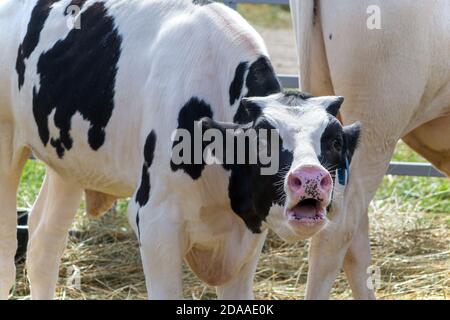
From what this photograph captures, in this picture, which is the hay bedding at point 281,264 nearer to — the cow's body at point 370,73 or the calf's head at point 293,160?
the cow's body at point 370,73

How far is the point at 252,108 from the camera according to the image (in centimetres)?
430

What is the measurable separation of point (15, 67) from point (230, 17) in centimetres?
116

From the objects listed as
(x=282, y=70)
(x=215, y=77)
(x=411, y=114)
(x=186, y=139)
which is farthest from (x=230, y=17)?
(x=282, y=70)

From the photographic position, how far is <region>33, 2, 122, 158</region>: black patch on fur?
497 centimetres

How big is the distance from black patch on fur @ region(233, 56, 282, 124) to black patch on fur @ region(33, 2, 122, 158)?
66 centimetres

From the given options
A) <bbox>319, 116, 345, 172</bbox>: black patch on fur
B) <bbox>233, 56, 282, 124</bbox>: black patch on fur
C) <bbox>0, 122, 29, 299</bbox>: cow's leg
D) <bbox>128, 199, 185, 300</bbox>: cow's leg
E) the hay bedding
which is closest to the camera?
<bbox>319, 116, 345, 172</bbox>: black patch on fur

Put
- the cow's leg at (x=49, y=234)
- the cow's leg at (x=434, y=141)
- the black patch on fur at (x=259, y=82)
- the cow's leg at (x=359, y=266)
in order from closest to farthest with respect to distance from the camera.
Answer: the black patch on fur at (x=259, y=82), the cow's leg at (x=434, y=141), the cow's leg at (x=359, y=266), the cow's leg at (x=49, y=234)

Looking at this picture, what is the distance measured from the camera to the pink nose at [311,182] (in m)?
3.94

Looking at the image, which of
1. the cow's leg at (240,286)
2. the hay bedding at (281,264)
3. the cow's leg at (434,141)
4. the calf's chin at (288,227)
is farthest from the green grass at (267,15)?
the calf's chin at (288,227)

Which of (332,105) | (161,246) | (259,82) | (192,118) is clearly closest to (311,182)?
(332,105)

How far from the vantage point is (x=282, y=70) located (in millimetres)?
11758

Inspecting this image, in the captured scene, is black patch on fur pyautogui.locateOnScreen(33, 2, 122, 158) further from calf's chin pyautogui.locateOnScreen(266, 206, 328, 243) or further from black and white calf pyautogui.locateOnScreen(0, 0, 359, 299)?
calf's chin pyautogui.locateOnScreen(266, 206, 328, 243)

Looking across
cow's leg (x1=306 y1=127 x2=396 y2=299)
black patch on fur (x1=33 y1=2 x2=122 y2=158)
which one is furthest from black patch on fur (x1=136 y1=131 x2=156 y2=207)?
cow's leg (x1=306 y1=127 x2=396 y2=299)

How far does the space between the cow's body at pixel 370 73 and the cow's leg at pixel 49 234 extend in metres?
1.32
